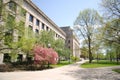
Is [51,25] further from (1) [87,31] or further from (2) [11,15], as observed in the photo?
(2) [11,15]

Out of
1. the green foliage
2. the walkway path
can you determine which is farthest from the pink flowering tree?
the green foliage

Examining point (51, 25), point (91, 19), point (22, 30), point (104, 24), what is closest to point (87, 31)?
point (91, 19)

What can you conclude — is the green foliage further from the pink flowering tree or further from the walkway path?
the walkway path

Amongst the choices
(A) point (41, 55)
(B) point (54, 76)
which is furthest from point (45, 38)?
(B) point (54, 76)

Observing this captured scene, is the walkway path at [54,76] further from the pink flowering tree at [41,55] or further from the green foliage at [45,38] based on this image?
the green foliage at [45,38]

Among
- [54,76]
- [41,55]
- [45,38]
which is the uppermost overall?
[45,38]

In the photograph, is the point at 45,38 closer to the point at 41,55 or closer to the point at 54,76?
the point at 41,55

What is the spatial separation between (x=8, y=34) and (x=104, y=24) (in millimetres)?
16103

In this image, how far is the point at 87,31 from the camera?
150 ft

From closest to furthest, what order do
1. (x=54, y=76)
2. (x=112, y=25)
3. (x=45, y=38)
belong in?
(x=54, y=76)
(x=112, y=25)
(x=45, y=38)

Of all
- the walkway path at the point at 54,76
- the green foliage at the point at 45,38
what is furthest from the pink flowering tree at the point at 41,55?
the green foliage at the point at 45,38

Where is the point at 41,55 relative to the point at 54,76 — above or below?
above

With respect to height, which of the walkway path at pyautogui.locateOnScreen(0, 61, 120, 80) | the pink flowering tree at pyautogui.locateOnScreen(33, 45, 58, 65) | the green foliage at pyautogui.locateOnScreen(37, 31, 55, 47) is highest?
the green foliage at pyautogui.locateOnScreen(37, 31, 55, 47)

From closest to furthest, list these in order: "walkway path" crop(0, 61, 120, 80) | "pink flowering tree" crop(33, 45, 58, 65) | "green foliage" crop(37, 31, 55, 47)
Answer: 1. "walkway path" crop(0, 61, 120, 80)
2. "pink flowering tree" crop(33, 45, 58, 65)
3. "green foliage" crop(37, 31, 55, 47)
